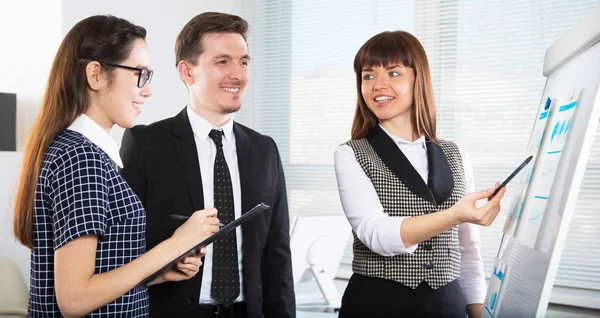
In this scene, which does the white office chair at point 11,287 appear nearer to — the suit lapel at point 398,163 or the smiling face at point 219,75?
the smiling face at point 219,75

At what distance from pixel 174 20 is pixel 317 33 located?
1063mm

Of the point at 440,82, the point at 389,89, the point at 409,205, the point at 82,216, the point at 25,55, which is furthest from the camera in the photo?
the point at 440,82

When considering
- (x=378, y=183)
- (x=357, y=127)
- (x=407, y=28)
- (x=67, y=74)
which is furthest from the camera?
(x=407, y=28)

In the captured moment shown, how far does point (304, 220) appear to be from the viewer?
334 centimetres

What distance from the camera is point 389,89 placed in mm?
2090

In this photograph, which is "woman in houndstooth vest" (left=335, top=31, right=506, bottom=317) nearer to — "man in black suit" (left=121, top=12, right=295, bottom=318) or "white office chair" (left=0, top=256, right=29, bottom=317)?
"man in black suit" (left=121, top=12, right=295, bottom=318)

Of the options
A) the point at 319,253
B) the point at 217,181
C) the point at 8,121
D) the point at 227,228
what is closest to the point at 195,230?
the point at 227,228

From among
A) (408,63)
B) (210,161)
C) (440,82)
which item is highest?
(408,63)

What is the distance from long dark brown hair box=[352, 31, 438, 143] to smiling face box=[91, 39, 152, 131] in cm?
80

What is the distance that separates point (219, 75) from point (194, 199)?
45 cm

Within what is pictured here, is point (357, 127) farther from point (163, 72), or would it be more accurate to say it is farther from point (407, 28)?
point (163, 72)

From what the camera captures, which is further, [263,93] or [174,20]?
[263,93]

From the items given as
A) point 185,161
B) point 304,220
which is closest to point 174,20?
point 304,220

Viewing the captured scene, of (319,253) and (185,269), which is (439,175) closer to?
(185,269)
